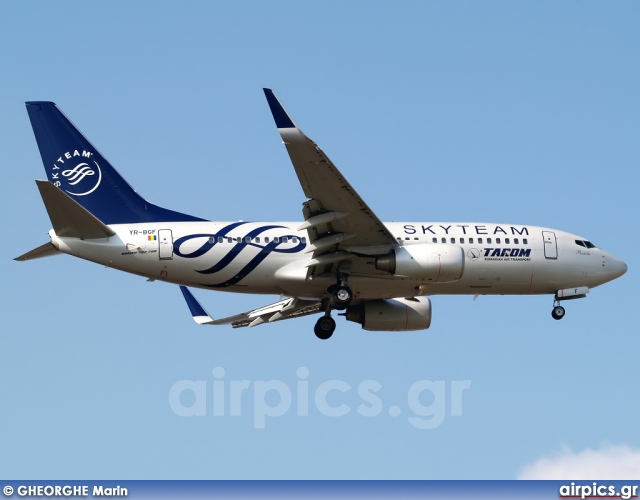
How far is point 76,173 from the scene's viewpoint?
4678cm

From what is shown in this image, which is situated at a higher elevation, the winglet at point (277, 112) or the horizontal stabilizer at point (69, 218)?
the winglet at point (277, 112)

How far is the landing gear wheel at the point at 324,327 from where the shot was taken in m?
47.8

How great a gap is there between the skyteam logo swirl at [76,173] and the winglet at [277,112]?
34.5 ft

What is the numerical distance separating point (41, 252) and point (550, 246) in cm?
1942

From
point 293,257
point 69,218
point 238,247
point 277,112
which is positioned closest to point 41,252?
point 69,218

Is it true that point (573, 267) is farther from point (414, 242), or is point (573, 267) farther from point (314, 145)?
point (314, 145)

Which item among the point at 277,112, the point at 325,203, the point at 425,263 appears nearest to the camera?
the point at 277,112

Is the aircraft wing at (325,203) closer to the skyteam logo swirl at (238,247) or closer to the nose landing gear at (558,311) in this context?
the skyteam logo swirl at (238,247)

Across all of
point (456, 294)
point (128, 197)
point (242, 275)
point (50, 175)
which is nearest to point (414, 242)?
point (456, 294)

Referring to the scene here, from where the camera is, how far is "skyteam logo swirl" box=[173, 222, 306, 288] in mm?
44781

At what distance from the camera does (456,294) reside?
48062 millimetres

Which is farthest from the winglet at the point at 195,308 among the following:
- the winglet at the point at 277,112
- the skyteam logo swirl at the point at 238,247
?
the winglet at the point at 277,112

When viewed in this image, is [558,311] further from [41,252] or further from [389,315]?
[41,252]

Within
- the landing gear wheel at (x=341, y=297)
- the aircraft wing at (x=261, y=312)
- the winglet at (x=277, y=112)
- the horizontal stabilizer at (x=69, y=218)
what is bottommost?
the landing gear wheel at (x=341, y=297)
